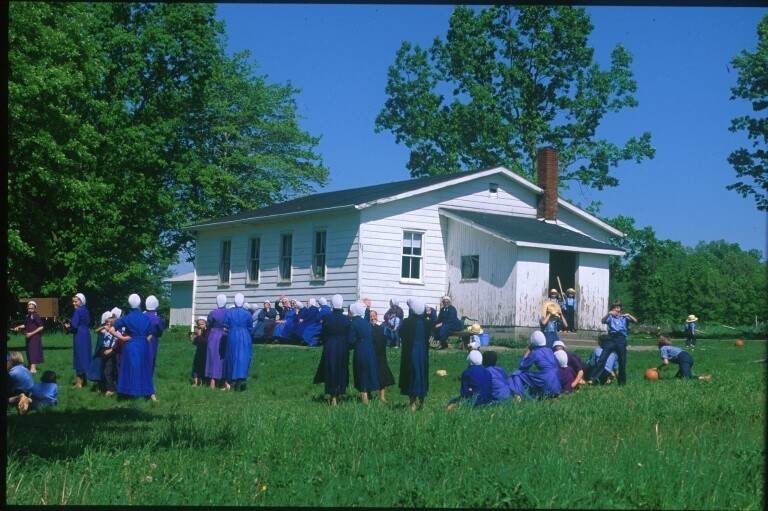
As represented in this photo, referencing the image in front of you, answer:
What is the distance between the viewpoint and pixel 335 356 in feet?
61.2

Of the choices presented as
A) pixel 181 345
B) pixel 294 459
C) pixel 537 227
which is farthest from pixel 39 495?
pixel 537 227

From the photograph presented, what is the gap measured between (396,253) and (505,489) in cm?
2550

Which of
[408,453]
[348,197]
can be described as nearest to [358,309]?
[408,453]

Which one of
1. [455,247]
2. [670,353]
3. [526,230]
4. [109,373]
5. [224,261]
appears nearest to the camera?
[109,373]

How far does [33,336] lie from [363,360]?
8.35m

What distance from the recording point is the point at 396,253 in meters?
34.3

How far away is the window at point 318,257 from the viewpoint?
35.8 metres

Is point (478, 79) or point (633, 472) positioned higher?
point (478, 79)

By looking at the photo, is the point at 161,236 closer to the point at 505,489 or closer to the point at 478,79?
the point at 478,79

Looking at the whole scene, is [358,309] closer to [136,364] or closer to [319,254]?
[136,364]

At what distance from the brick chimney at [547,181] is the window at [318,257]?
7.39 meters

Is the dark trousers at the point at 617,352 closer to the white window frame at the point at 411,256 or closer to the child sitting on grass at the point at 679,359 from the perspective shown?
the child sitting on grass at the point at 679,359

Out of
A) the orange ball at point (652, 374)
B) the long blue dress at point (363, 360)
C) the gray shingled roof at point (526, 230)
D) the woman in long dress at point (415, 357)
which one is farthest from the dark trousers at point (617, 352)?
the gray shingled roof at point (526, 230)

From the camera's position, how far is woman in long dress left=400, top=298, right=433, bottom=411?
56.7 ft
